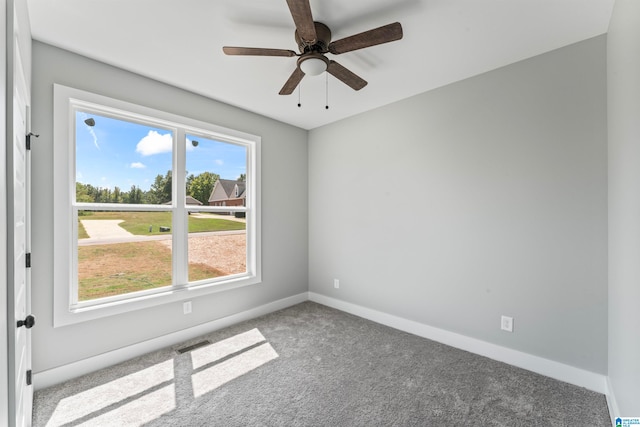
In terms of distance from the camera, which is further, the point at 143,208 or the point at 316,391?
the point at 143,208

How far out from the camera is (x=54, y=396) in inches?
79.0

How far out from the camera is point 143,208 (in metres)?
2.72

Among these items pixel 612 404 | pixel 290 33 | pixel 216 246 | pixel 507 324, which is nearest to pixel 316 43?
pixel 290 33

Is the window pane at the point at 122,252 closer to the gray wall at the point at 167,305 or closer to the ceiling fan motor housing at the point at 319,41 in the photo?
the gray wall at the point at 167,305

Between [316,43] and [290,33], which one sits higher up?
[290,33]

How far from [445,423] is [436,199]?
1895 millimetres

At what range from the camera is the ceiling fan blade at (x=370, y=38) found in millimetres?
1611

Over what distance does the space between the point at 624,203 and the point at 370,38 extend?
176 cm

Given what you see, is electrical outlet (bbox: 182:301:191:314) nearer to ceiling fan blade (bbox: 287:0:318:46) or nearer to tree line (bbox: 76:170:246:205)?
tree line (bbox: 76:170:246:205)

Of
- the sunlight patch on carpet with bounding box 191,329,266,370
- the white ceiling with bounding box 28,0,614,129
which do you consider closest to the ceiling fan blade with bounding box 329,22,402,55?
the white ceiling with bounding box 28,0,614,129

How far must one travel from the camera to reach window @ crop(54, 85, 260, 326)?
89.7 inches

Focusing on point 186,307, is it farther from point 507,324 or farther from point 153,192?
point 507,324

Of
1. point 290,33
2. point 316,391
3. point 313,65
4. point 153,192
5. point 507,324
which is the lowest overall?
point 316,391

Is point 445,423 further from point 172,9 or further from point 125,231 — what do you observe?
point 172,9
